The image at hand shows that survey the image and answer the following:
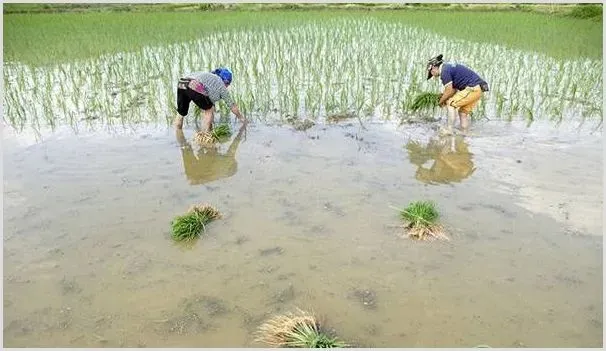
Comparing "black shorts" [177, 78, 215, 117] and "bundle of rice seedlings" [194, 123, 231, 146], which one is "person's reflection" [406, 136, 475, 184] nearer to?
"bundle of rice seedlings" [194, 123, 231, 146]

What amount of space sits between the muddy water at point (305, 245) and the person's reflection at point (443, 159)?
1.0 inches

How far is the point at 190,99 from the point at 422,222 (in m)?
3.15

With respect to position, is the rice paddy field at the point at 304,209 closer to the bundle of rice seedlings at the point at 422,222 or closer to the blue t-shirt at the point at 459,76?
the bundle of rice seedlings at the point at 422,222

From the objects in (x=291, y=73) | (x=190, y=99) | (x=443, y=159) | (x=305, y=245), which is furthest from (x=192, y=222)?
→ (x=291, y=73)

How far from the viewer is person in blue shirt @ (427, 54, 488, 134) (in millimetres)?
5465

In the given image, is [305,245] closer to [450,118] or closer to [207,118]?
[207,118]

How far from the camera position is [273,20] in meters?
15.9

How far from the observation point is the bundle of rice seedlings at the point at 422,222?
137 inches

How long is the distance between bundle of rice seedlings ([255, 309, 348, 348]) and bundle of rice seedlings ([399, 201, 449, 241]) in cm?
117

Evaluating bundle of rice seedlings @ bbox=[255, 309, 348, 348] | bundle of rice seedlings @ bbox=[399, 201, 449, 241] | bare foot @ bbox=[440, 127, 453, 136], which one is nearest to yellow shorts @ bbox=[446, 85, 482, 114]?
bare foot @ bbox=[440, 127, 453, 136]

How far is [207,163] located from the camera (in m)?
4.96

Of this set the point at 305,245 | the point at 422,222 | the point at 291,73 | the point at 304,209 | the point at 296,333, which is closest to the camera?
the point at 296,333

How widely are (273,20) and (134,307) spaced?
46.9 ft

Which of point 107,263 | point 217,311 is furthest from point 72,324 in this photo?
point 217,311
